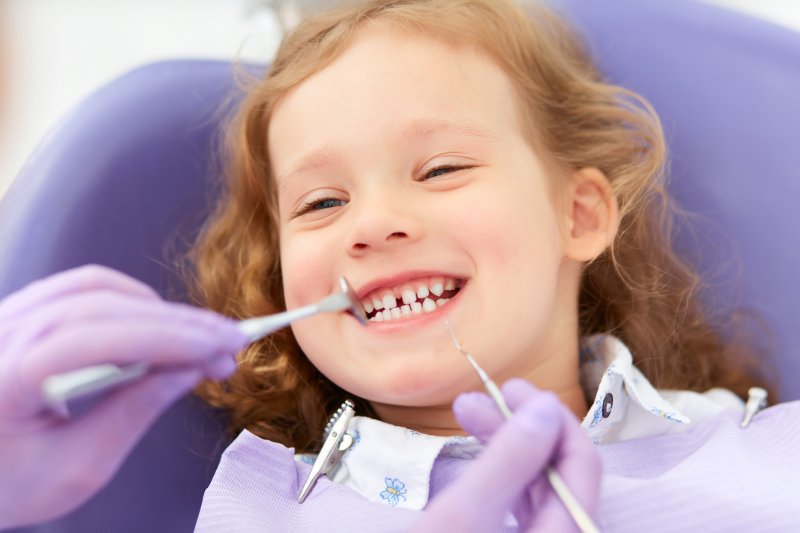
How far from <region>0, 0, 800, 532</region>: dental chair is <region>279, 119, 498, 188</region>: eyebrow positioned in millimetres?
306

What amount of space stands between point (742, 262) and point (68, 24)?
2.08 m

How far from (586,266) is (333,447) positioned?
42 cm

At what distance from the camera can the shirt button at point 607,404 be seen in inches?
40.6

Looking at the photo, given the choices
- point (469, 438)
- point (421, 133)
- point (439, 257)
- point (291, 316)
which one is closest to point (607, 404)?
point (469, 438)

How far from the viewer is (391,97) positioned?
39.7 inches

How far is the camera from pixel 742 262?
4.19ft

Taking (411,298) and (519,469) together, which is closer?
(519,469)

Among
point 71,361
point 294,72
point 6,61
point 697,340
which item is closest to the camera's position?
point 71,361

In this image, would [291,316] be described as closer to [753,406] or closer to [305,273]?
[305,273]

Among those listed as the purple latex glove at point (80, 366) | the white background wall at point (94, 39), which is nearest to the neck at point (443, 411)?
the purple latex glove at point (80, 366)

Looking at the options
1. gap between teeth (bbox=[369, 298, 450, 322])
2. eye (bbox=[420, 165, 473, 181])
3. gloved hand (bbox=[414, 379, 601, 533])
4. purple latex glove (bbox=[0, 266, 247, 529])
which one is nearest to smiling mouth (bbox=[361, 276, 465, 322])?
gap between teeth (bbox=[369, 298, 450, 322])

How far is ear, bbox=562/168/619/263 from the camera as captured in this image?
3.65 ft

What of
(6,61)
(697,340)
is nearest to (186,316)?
(6,61)

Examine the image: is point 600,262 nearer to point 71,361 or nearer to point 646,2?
point 646,2
